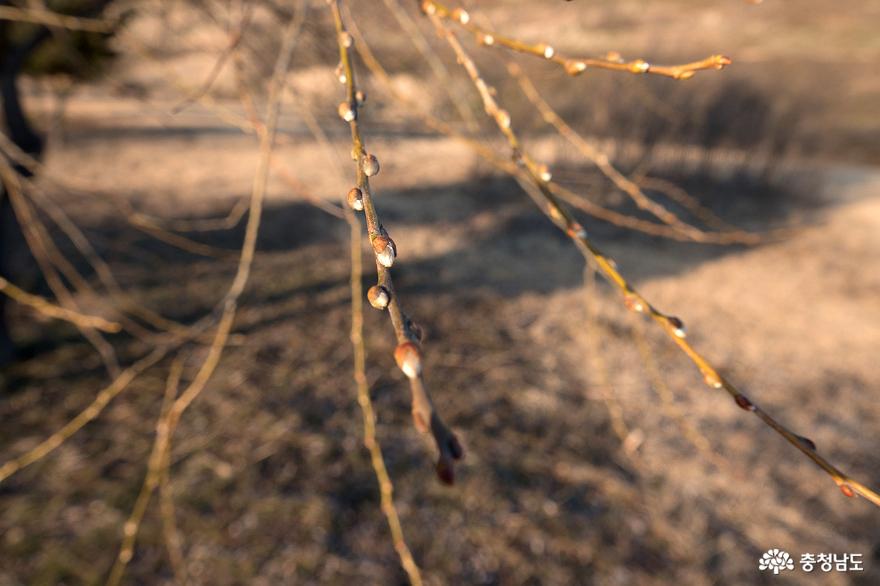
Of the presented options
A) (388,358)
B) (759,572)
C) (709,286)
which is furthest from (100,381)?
(709,286)

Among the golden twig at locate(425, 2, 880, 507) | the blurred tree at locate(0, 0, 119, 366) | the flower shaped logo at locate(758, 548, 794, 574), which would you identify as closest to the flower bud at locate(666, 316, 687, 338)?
the golden twig at locate(425, 2, 880, 507)

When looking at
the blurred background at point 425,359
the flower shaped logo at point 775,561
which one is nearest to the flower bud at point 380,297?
the blurred background at point 425,359

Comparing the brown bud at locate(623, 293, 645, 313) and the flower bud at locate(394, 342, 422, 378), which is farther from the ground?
the flower bud at locate(394, 342, 422, 378)

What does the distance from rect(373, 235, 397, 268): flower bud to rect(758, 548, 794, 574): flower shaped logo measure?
2.99 m

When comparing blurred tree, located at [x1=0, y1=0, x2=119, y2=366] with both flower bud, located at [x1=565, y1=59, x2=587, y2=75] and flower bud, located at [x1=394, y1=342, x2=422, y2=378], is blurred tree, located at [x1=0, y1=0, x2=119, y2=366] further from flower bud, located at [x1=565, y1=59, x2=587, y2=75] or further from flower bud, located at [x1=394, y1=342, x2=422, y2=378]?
flower bud, located at [x1=394, y1=342, x2=422, y2=378]

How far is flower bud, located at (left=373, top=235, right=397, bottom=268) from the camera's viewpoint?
0.26 m

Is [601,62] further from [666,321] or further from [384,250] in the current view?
[384,250]

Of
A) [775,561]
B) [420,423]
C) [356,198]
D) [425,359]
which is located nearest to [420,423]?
[420,423]

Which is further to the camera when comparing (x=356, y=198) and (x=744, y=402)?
(x=744, y=402)

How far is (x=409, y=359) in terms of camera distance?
244mm

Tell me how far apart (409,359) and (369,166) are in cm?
13

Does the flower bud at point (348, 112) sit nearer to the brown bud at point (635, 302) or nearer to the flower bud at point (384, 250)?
the flower bud at point (384, 250)

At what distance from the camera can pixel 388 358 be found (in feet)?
12.8

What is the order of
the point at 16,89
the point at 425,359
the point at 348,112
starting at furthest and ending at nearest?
1. the point at 16,89
2. the point at 425,359
3. the point at 348,112
